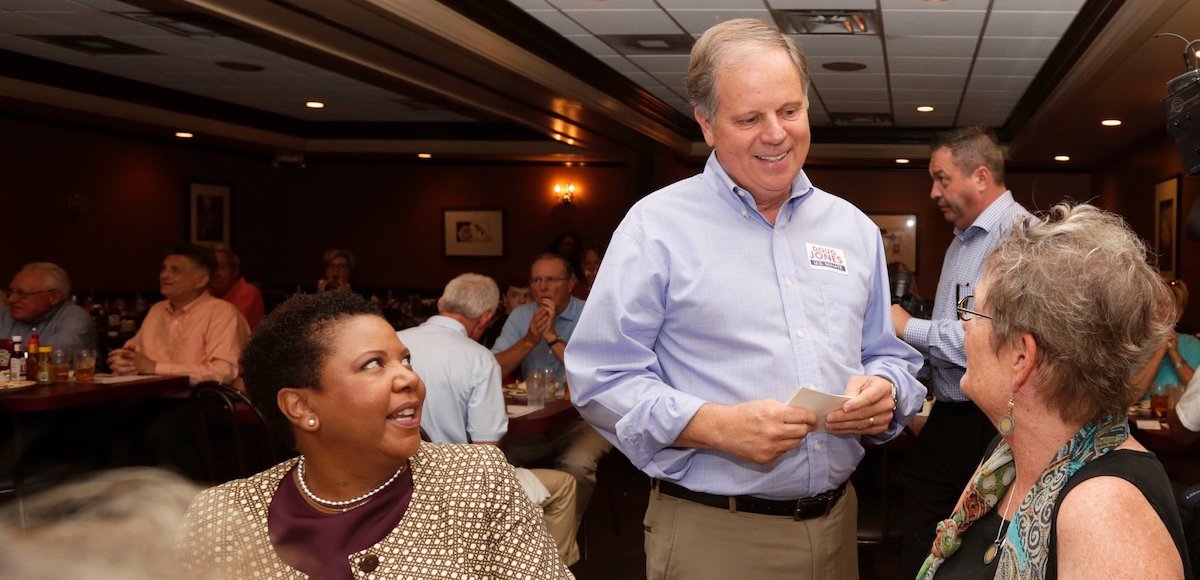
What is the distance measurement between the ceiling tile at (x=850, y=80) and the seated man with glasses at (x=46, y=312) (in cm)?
551

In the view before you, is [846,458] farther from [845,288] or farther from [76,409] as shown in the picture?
[76,409]

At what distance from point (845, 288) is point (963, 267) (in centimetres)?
209

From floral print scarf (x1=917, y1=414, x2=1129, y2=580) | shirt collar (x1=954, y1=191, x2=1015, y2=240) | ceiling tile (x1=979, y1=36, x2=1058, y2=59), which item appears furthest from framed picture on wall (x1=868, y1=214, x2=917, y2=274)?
floral print scarf (x1=917, y1=414, x2=1129, y2=580)

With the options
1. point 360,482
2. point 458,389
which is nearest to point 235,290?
point 458,389

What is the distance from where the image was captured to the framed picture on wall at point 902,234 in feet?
45.9

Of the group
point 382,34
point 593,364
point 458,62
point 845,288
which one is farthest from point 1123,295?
point 458,62

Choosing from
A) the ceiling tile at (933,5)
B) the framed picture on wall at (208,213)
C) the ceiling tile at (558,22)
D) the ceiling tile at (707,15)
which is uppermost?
the ceiling tile at (558,22)

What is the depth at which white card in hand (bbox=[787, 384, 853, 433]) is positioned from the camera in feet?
5.90

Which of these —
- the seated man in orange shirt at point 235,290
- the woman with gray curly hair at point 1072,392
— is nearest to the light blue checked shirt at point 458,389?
the woman with gray curly hair at point 1072,392

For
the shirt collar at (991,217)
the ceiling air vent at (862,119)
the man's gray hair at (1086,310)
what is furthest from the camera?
the ceiling air vent at (862,119)

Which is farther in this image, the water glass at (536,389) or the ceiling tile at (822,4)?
the ceiling tile at (822,4)

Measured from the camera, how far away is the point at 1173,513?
1392mm

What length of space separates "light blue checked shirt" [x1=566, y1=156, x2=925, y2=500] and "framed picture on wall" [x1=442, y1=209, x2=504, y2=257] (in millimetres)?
12200

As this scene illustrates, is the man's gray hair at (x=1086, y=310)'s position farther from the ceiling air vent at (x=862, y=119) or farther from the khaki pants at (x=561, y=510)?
the ceiling air vent at (x=862, y=119)
